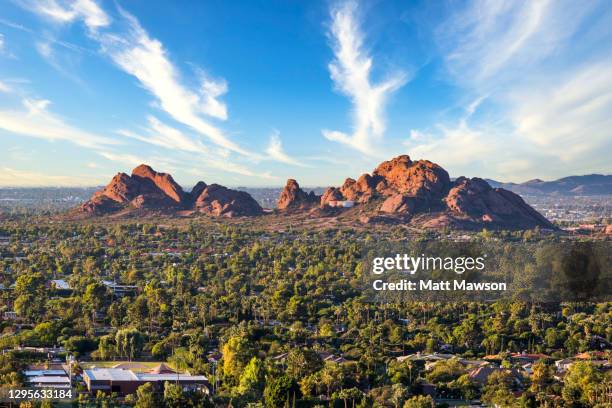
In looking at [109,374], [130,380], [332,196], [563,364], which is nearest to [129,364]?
[109,374]

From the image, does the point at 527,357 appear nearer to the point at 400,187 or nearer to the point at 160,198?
the point at 400,187

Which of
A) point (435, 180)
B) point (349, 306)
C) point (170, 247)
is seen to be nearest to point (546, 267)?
point (349, 306)

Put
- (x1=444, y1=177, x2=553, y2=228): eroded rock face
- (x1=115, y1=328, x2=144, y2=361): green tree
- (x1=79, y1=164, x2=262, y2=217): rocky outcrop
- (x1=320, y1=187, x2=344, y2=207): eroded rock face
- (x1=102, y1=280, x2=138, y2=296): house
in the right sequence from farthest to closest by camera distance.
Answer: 1. (x1=320, y1=187, x2=344, y2=207): eroded rock face
2. (x1=79, y1=164, x2=262, y2=217): rocky outcrop
3. (x1=444, y1=177, x2=553, y2=228): eroded rock face
4. (x1=102, y1=280, x2=138, y2=296): house
5. (x1=115, y1=328, x2=144, y2=361): green tree

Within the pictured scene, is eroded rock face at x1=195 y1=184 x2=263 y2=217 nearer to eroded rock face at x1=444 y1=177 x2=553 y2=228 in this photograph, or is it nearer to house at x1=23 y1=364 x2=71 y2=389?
eroded rock face at x1=444 y1=177 x2=553 y2=228

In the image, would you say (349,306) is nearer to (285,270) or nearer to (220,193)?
(285,270)

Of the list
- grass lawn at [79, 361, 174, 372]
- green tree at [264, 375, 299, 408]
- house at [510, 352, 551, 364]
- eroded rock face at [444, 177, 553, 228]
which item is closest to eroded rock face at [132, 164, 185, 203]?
eroded rock face at [444, 177, 553, 228]

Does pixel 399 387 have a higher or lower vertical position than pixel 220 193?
lower
